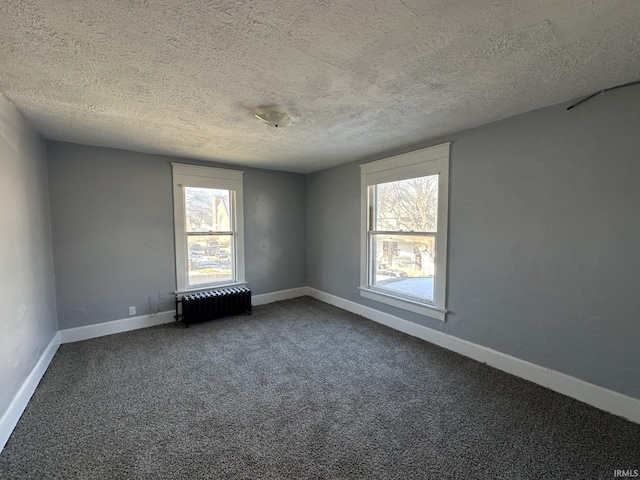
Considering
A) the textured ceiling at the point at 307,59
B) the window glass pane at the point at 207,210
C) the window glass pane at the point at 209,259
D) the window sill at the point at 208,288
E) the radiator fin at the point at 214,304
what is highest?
the textured ceiling at the point at 307,59

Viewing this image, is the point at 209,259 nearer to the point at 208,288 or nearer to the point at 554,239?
the point at 208,288

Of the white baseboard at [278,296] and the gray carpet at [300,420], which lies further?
the white baseboard at [278,296]

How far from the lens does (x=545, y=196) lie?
2.30m

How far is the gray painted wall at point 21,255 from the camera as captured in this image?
1.89m

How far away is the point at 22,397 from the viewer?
2047 mm

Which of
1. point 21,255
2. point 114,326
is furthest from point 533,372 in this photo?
point 114,326

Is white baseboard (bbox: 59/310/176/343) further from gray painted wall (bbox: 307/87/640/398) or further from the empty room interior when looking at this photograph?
gray painted wall (bbox: 307/87/640/398)

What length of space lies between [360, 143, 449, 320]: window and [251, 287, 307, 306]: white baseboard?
4.78 feet

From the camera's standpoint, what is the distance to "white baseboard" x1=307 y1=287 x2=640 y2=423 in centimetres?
198

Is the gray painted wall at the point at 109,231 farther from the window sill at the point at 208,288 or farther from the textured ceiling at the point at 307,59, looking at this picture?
the textured ceiling at the point at 307,59

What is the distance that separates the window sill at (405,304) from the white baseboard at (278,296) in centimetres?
144

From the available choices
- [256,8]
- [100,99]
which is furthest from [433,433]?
[100,99]

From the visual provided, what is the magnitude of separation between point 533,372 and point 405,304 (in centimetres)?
136

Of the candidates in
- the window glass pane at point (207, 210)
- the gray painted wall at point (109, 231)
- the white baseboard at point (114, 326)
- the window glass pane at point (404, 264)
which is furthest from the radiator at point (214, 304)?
the window glass pane at point (404, 264)
